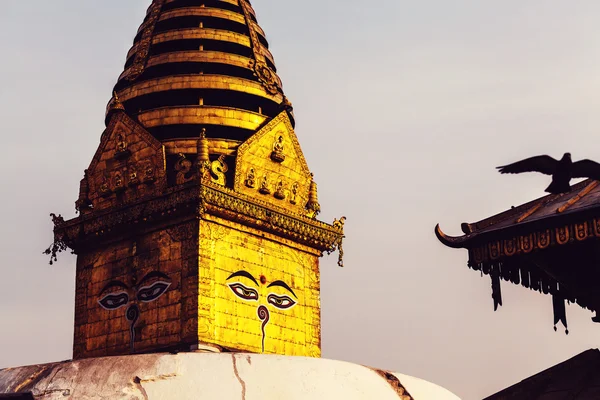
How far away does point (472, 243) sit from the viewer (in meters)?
15.7

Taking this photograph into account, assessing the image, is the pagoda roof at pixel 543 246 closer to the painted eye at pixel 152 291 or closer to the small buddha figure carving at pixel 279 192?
the painted eye at pixel 152 291

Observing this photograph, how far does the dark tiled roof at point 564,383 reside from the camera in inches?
605

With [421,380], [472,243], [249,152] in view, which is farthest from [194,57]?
[472,243]

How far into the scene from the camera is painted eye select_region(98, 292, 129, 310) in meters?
34.4

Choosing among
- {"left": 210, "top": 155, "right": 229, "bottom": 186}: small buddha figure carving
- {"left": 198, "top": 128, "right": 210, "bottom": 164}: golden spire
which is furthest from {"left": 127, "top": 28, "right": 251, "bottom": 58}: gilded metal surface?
{"left": 210, "top": 155, "right": 229, "bottom": 186}: small buddha figure carving

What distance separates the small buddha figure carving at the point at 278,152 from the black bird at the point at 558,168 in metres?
22.3

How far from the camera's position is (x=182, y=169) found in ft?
114

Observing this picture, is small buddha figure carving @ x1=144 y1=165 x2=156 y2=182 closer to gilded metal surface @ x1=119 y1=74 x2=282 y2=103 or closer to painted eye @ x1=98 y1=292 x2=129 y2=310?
gilded metal surface @ x1=119 y1=74 x2=282 y2=103

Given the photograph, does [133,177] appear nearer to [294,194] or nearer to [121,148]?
[121,148]

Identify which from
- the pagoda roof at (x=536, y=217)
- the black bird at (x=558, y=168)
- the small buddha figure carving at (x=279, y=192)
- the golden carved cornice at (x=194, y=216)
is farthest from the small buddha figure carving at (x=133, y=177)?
the black bird at (x=558, y=168)

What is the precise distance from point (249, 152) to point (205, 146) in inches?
73.9

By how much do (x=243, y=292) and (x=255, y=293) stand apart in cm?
55

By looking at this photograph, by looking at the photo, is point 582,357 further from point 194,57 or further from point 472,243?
point 194,57

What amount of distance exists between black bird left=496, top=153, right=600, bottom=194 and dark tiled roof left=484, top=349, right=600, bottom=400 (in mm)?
3009
